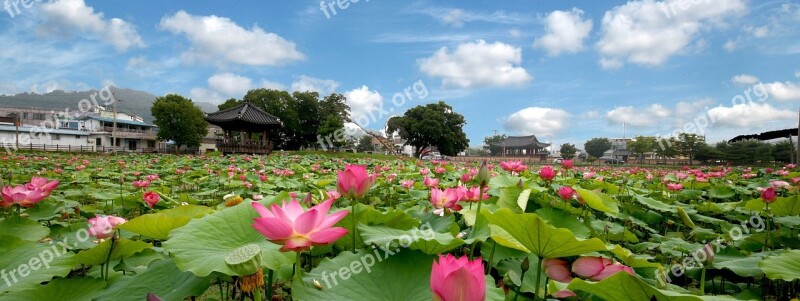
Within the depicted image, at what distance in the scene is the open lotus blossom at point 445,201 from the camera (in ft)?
4.15

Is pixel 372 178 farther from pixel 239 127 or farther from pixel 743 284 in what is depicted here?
pixel 239 127

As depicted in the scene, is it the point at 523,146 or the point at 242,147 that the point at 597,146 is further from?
the point at 242,147

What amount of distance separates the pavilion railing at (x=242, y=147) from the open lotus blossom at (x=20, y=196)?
17.4 metres

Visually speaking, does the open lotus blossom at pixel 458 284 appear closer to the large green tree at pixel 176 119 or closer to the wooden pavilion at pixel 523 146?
the large green tree at pixel 176 119

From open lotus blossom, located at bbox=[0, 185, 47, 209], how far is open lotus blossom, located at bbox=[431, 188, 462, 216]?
4.44 ft

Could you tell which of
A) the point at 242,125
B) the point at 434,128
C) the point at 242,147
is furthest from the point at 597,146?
the point at 242,147

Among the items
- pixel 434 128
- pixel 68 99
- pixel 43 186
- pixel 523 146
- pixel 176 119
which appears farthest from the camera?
pixel 68 99

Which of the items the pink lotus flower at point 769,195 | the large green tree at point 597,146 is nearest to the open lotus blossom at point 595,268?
the pink lotus flower at point 769,195

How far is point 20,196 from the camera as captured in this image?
1.37 meters

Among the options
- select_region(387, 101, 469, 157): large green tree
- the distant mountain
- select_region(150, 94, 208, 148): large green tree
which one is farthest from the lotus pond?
the distant mountain

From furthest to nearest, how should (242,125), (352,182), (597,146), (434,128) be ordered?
(597,146)
(434,128)
(242,125)
(352,182)

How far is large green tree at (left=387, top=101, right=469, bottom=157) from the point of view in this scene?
32719 millimetres

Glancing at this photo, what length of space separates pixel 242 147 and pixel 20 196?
17656 millimetres

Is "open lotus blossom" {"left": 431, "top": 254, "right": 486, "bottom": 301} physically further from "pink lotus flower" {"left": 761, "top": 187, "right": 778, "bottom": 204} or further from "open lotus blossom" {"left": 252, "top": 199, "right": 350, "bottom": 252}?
"pink lotus flower" {"left": 761, "top": 187, "right": 778, "bottom": 204}
